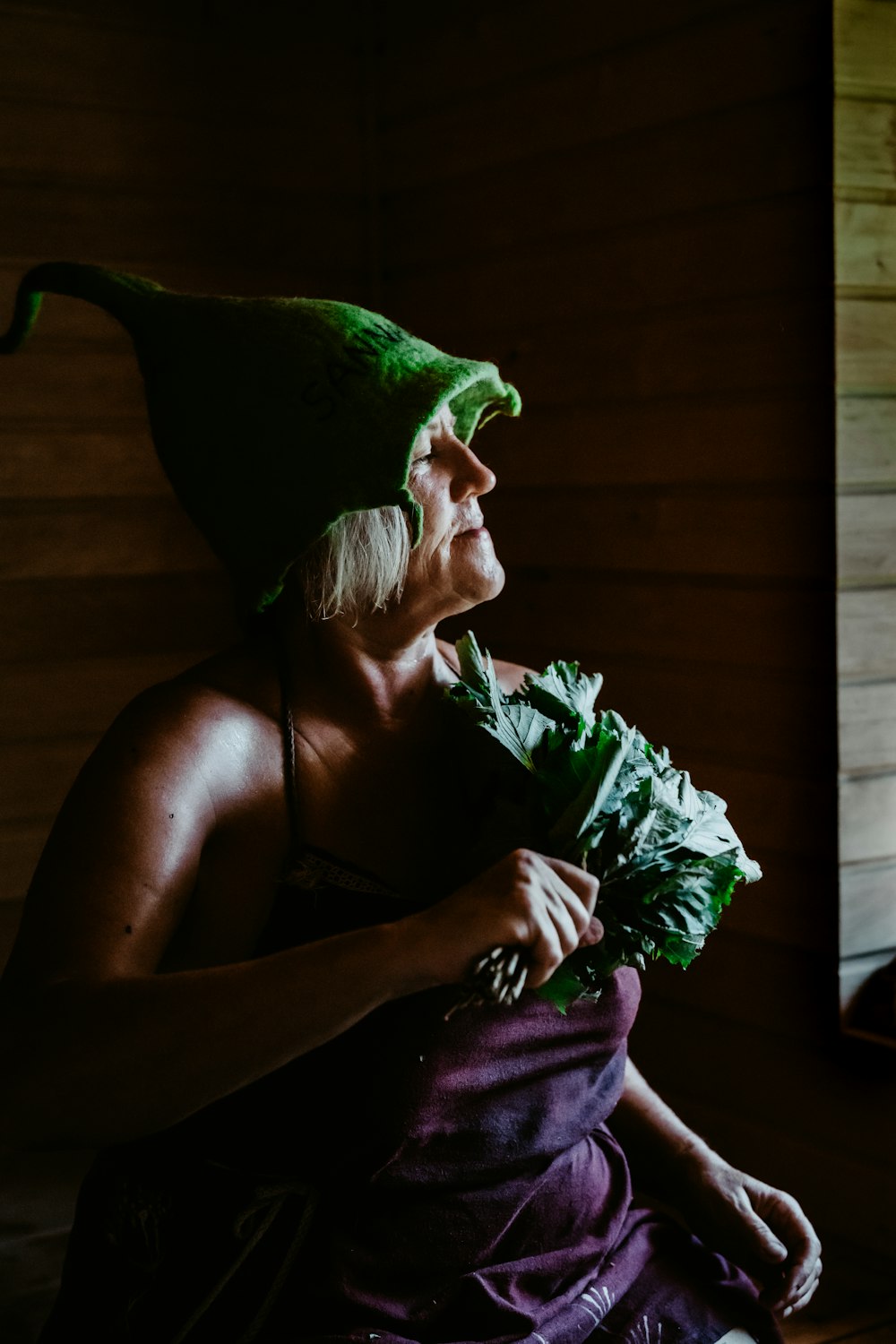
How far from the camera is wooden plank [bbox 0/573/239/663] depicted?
7.55ft

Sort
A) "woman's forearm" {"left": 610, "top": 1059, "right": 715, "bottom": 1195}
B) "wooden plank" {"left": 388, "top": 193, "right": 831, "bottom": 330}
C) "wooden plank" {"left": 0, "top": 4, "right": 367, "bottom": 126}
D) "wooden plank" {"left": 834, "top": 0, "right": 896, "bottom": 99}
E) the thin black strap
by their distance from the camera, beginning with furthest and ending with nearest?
1. "wooden plank" {"left": 0, "top": 4, "right": 367, "bottom": 126}
2. "wooden plank" {"left": 388, "top": 193, "right": 831, "bottom": 330}
3. "wooden plank" {"left": 834, "top": 0, "right": 896, "bottom": 99}
4. "woman's forearm" {"left": 610, "top": 1059, "right": 715, "bottom": 1195}
5. the thin black strap

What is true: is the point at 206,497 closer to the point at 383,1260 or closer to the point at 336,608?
the point at 336,608

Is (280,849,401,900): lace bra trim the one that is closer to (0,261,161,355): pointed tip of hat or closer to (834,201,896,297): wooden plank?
(0,261,161,355): pointed tip of hat

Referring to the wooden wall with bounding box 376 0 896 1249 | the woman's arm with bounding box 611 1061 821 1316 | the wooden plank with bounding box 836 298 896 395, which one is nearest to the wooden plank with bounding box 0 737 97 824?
the wooden wall with bounding box 376 0 896 1249

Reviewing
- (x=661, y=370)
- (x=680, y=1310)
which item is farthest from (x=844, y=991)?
(x=661, y=370)

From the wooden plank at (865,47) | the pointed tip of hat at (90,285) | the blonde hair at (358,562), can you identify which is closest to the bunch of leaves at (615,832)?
the blonde hair at (358,562)

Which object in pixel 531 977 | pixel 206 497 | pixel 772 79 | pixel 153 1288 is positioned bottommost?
pixel 153 1288

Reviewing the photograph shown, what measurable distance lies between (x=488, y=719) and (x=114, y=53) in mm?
1620

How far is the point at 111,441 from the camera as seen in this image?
2.33m

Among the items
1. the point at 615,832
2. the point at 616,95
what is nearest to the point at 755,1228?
the point at 615,832

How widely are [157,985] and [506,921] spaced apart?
0.28 meters

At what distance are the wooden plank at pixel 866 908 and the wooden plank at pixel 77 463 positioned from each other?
1.32 metres

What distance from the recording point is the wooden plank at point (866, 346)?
1847mm

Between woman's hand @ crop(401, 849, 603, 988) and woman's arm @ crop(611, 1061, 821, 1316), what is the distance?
495 mm
